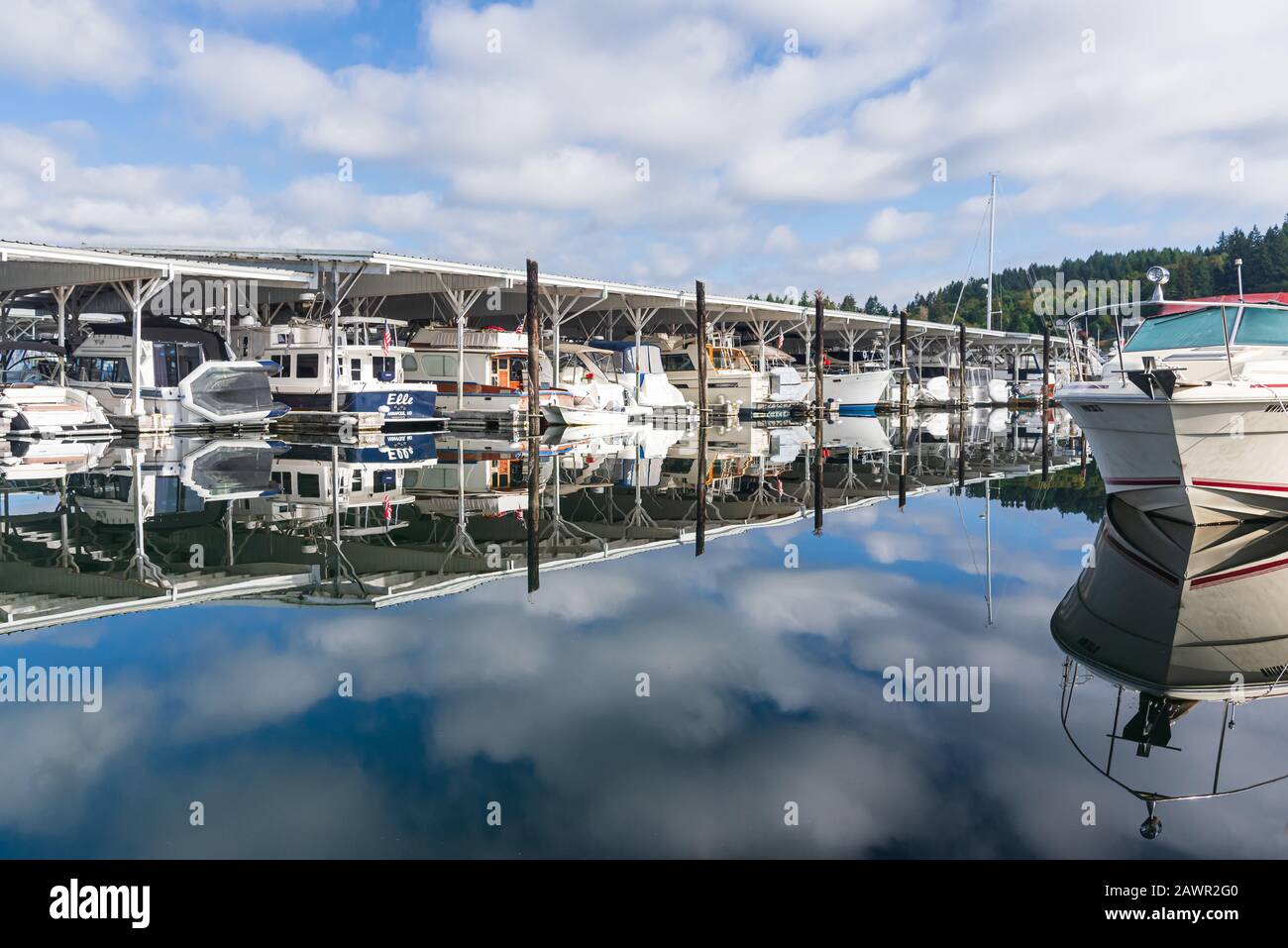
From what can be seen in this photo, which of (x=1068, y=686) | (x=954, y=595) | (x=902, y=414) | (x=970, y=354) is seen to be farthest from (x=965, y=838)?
(x=970, y=354)

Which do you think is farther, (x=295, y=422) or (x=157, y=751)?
(x=295, y=422)

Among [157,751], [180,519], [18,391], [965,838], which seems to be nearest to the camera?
[965,838]

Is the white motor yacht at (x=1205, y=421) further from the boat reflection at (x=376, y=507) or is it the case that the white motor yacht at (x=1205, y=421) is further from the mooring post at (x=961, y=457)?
the mooring post at (x=961, y=457)

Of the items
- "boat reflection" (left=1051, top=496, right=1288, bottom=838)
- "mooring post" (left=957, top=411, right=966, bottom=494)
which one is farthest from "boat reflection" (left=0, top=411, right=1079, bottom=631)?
"boat reflection" (left=1051, top=496, right=1288, bottom=838)

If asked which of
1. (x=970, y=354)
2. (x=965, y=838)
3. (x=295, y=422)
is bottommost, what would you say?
(x=965, y=838)

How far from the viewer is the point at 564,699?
5.09 m

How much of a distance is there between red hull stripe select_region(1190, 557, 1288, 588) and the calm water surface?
1237 millimetres

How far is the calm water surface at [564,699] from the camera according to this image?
12.0ft

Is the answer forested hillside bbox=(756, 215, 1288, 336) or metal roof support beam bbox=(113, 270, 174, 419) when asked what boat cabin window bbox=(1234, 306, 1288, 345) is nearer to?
metal roof support beam bbox=(113, 270, 174, 419)

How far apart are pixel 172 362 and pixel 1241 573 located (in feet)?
85.5

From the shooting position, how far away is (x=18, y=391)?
22891mm

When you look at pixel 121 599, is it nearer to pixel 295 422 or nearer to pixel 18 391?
pixel 18 391

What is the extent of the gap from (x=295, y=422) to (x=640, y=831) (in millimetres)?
27738

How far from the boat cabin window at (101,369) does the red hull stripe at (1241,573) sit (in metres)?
25.8
